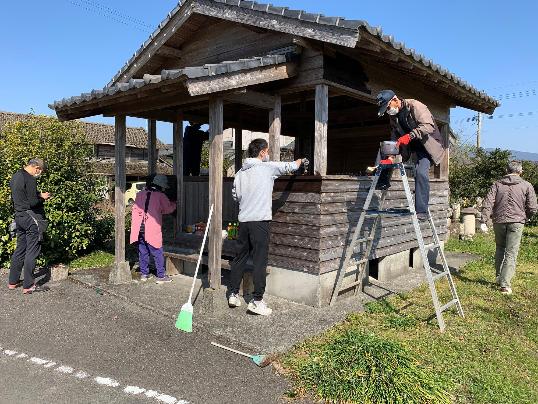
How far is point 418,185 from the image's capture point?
5074mm

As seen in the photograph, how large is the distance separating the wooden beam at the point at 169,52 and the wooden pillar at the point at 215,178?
10.5 feet

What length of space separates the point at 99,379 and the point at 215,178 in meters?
2.48

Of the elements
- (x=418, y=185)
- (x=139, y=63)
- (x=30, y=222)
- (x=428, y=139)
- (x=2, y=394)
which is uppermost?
(x=139, y=63)

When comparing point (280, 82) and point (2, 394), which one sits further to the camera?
point (280, 82)

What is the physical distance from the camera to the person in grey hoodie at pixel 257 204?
4.88m

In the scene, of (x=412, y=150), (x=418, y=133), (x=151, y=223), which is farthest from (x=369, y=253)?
(x=151, y=223)

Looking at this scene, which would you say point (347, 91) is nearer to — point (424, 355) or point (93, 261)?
point (424, 355)

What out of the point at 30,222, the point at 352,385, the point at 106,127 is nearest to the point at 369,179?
the point at 352,385

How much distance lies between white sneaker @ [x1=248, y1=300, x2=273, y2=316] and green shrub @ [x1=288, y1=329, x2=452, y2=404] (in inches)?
49.9

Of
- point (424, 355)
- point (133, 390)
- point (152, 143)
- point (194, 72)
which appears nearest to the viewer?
point (133, 390)

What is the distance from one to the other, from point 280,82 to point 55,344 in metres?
4.22

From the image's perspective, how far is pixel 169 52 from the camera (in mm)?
7598

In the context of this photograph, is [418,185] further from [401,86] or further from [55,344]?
[55,344]

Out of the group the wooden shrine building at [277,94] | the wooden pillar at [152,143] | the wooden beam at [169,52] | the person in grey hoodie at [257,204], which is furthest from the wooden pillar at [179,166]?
the person in grey hoodie at [257,204]
